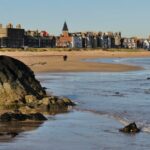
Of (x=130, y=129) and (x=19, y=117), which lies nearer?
(x=130, y=129)

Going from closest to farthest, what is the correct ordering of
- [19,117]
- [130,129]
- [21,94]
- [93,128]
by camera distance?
[130,129] → [93,128] → [19,117] → [21,94]

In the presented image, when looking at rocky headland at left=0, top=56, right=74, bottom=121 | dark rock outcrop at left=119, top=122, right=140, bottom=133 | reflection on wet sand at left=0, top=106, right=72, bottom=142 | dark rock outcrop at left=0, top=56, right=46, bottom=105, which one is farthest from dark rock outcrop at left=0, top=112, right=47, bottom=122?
dark rock outcrop at left=119, top=122, right=140, bottom=133

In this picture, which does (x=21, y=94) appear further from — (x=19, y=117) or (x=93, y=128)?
(x=93, y=128)

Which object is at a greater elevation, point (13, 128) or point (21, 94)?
point (21, 94)

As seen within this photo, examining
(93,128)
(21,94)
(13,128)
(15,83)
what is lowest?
(93,128)

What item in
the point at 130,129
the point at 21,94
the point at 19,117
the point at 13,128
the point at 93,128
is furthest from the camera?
the point at 21,94

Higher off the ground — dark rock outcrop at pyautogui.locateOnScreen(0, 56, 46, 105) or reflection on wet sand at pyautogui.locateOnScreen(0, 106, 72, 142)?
dark rock outcrop at pyautogui.locateOnScreen(0, 56, 46, 105)

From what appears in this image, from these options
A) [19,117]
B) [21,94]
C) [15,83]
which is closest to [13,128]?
[19,117]

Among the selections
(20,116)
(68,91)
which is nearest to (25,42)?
(68,91)

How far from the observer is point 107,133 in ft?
49.5

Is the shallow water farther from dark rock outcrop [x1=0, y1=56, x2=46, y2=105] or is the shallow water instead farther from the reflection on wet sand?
dark rock outcrop [x1=0, y1=56, x2=46, y2=105]

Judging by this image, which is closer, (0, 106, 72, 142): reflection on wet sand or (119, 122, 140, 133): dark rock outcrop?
(0, 106, 72, 142): reflection on wet sand

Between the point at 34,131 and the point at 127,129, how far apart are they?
108 inches

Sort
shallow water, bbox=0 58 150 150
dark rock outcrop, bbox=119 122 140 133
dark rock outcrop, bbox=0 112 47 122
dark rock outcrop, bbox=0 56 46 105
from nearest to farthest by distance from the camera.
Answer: shallow water, bbox=0 58 150 150, dark rock outcrop, bbox=119 122 140 133, dark rock outcrop, bbox=0 112 47 122, dark rock outcrop, bbox=0 56 46 105
